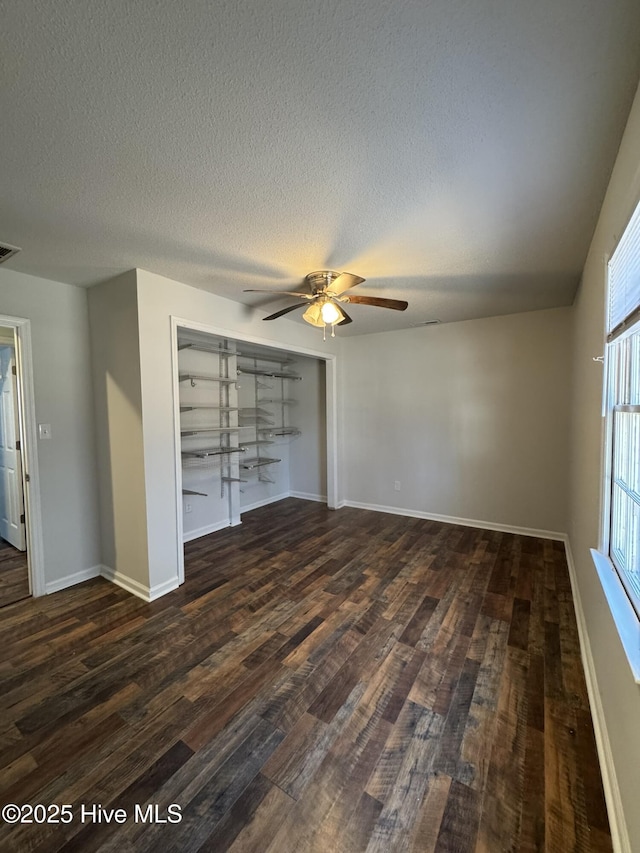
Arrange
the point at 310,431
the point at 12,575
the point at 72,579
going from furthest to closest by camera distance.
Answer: the point at 310,431, the point at 12,575, the point at 72,579

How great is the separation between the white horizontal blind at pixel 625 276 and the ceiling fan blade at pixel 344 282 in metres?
1.32

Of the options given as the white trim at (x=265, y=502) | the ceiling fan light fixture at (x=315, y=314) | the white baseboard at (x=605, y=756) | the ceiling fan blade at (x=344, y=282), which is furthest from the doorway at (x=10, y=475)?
the white baseboard at (x=605, y=756)

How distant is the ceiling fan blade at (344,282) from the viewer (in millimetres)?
2279

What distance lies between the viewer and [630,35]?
93 centimetres

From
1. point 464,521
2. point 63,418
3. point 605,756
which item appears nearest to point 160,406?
point 63,418

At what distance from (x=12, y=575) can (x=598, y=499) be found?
4563 millimetres

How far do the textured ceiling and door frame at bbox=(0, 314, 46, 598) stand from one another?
0.82 meters

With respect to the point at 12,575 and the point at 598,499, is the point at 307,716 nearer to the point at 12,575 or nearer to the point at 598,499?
the point at 598,499

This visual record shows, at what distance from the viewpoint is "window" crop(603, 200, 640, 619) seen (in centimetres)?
130

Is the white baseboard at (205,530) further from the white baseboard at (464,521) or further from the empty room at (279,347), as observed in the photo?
the white baseboard at (464,521)

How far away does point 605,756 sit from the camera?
1339 mm

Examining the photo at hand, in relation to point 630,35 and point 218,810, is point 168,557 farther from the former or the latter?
point 630,35

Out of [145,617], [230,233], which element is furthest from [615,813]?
[230,233]

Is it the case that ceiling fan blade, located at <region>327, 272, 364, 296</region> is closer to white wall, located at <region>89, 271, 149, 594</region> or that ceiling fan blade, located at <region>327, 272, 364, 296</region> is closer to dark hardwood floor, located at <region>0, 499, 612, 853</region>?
white wall, located at <region>89, 271, 149, 594</region>
